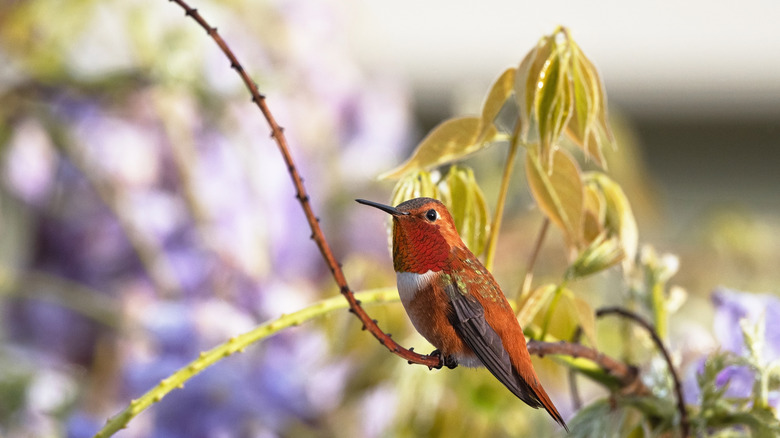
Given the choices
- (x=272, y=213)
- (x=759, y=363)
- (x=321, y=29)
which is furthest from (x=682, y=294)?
(x=321, y=29)

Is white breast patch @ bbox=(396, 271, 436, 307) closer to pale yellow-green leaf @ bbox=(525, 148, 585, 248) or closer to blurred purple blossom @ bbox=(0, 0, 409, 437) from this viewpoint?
pale yellow-green leaf @ bbox=(525, 148, 585, 248)

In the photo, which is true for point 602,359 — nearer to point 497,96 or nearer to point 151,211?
point 497,96

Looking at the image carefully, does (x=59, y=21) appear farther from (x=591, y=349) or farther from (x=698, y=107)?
(x=698, y=107)

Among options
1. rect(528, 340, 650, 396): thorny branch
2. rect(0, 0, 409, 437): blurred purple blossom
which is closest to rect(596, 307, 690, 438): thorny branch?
rect(528, 340, 650, 396): thorny branch

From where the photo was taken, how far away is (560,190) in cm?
17

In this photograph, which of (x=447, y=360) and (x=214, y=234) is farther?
(x=214, y=234)

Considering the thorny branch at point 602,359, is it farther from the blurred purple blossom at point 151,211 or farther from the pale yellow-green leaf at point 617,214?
the blurred purple blossom at point 151,211

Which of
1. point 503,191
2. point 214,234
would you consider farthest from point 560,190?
point 214,234

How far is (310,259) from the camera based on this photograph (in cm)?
48

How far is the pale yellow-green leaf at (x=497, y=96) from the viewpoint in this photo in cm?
17

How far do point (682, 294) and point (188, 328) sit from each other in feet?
0.67

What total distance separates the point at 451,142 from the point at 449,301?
0.18 ft

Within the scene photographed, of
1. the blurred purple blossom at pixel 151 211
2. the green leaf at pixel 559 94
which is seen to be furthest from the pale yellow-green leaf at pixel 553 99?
the blurred purple blossom at pixel 151 211

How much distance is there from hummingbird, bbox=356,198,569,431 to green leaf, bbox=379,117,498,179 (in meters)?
0.04
